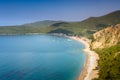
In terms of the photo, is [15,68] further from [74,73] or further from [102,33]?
[102,33]

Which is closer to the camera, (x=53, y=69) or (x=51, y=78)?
(x=51, y=78)

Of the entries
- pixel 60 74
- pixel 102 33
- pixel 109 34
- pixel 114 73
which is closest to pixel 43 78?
pixel 60 74

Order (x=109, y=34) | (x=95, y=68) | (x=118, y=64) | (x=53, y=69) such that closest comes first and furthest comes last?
(x=118, y=64)
(x=95, y=68)
(x=53, y=69)
(x=109, y=34)

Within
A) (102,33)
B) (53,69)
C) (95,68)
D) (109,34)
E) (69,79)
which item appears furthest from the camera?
(102,33)

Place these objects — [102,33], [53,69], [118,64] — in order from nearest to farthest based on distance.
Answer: [118,64], [53,69], [102,33]

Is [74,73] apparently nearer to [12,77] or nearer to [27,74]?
[27,74]

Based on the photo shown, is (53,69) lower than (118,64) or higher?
lower

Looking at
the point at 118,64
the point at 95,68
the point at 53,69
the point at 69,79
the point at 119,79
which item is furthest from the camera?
the point at 53,69

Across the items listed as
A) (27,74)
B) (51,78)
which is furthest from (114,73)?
(27,74)

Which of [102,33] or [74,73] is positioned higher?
[102,33]
